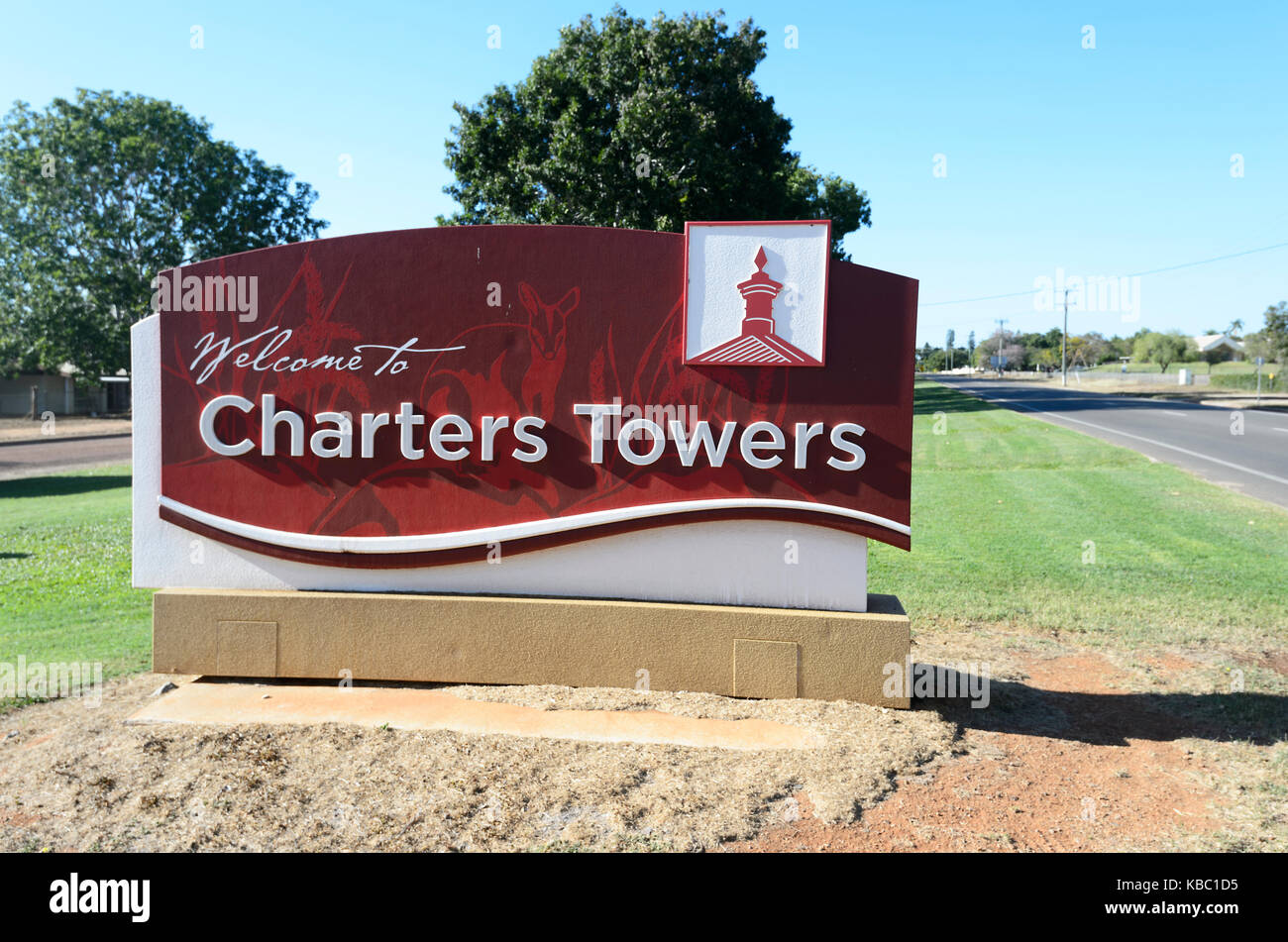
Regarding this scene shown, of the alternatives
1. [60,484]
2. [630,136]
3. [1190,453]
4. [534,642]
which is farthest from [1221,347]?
[534,642]

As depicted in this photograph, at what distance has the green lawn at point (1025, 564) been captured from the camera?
838 centimetres

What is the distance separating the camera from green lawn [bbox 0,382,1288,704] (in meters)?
8.38

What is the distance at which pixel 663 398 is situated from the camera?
6.39 m

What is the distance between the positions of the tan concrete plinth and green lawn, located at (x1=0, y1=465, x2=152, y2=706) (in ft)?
4.27

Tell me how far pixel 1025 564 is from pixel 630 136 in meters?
15.4

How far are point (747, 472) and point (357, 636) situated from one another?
10.0ft

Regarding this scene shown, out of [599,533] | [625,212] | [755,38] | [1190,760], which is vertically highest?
[755,38]

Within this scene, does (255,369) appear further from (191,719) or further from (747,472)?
(747,472)

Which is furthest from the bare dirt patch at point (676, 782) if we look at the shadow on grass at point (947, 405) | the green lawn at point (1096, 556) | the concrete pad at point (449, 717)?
the shadow on grass at point (947, 405)

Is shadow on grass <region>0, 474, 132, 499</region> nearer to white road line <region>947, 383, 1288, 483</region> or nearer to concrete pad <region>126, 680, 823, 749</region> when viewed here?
concrete pad <region>126, 680, 823, 749</region>

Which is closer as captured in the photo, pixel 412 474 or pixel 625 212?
pixel 412 474

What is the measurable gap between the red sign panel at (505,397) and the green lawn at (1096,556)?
334 cm

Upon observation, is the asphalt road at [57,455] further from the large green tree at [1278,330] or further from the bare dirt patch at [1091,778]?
the large green tree at [1278,330]
